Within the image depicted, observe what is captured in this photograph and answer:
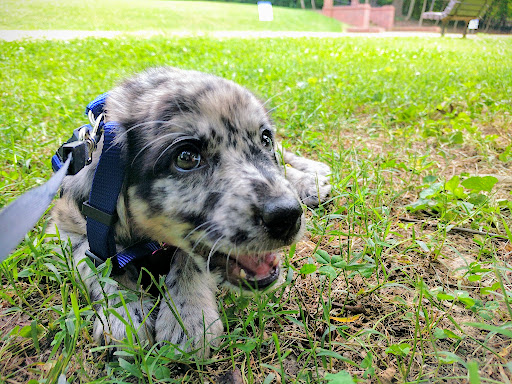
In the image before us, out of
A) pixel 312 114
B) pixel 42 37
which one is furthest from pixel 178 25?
pixel 312 114

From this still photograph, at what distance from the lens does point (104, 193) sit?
2059 mm

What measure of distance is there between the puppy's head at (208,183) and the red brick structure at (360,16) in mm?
10715

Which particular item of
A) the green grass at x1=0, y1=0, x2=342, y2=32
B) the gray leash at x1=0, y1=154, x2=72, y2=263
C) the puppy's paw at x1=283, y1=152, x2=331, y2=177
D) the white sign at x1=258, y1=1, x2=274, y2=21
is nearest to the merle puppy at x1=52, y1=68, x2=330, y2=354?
the gray leash at x1=0, y1=154, x2=72, y2=263

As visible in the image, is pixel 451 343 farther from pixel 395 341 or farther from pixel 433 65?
pixel 433 65

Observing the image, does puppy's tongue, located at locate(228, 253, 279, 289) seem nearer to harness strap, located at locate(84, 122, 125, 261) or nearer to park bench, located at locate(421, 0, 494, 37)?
harness strap, located at locate(84, 122, 125, 261)

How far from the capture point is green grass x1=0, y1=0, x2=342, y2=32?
6.79m

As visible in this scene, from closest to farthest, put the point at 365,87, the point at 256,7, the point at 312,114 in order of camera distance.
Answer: the point at 312,114 < the point at 365,87 < the point at 256,7

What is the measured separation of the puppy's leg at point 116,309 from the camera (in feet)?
6.07

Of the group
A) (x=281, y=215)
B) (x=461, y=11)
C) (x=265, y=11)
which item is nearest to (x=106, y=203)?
(x=281, y=215)

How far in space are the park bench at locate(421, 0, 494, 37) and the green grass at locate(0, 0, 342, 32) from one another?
7814 mm

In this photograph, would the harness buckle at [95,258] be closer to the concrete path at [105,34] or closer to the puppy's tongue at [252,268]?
the puppy's tongue at [252,268]

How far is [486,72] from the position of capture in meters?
7.66

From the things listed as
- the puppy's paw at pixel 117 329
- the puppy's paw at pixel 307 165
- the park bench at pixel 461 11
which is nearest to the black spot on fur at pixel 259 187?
the puppy's paw at pixel 117 329

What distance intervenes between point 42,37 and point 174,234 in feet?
29.3
